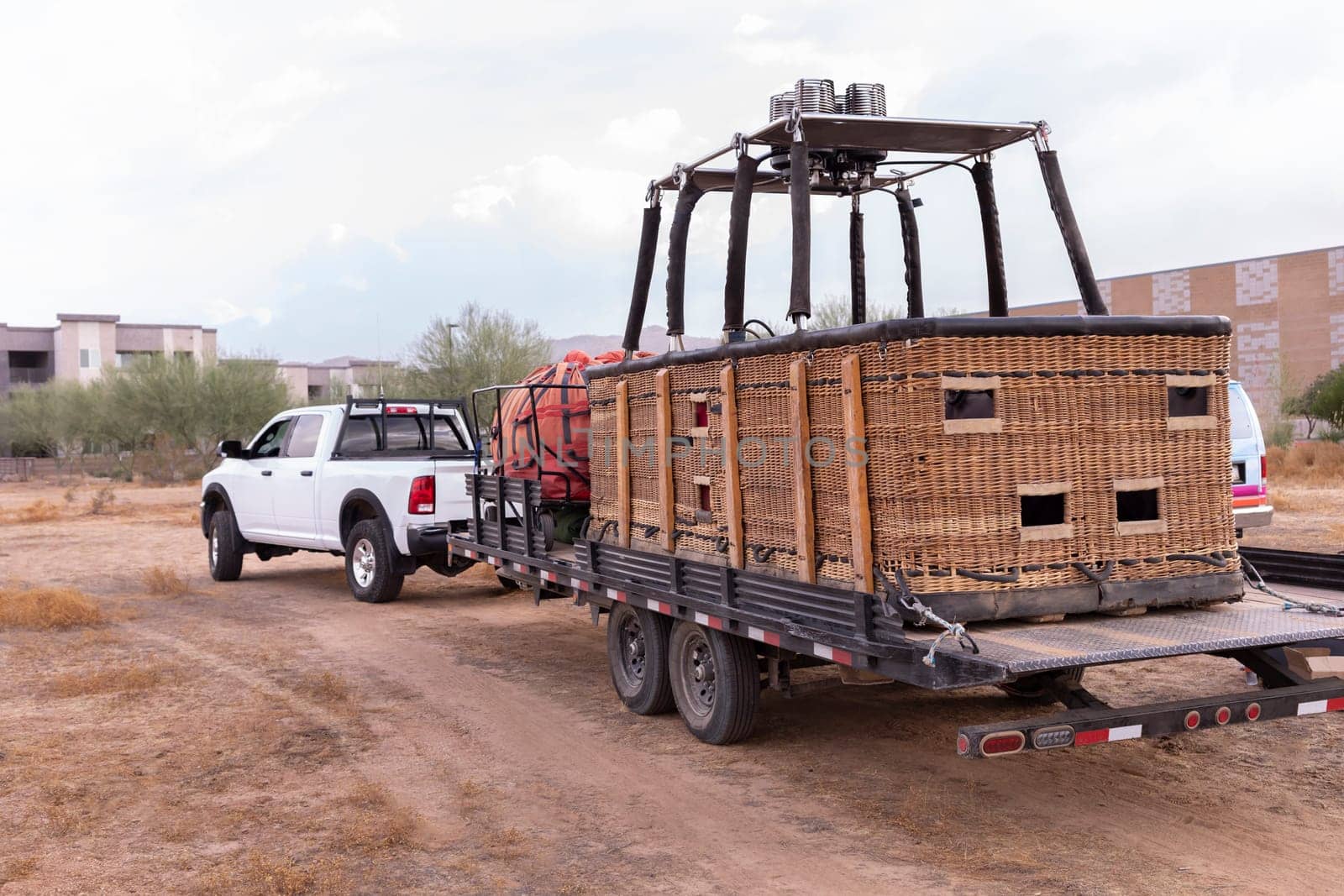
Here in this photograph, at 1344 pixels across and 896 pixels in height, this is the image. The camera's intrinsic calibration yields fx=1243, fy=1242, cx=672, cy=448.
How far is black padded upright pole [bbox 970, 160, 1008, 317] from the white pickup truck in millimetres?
5340

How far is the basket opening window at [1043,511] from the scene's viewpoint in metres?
5.18

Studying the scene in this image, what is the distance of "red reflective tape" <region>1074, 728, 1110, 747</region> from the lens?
15.8 ft

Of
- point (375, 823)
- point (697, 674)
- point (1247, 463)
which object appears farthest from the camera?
point (1247, 463)

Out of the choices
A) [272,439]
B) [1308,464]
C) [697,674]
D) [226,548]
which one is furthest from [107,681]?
[1308,464]

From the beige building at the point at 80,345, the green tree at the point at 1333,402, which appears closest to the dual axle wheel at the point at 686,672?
the green tree at the point at 1333,402

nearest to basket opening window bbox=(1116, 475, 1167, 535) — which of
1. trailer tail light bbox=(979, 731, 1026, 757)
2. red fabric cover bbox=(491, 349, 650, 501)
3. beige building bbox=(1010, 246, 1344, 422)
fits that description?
trailer tail light bbox=(979, 731, 1026, 757)

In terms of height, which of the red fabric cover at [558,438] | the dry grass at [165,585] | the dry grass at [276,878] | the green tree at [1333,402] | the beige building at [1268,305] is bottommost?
the dry grass at [276,878]

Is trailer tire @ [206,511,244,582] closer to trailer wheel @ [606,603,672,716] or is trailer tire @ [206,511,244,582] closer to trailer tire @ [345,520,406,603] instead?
trailer tire @ [345,520,406,603]

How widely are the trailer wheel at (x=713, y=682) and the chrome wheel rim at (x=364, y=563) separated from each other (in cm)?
623

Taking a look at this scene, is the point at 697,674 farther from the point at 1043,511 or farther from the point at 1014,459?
the point at 1014,459

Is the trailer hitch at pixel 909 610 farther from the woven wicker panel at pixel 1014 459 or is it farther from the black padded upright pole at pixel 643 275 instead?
the black padded upright pole at pixel 643 275

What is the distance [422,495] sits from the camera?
11.9 m

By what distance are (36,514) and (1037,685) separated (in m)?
26.1

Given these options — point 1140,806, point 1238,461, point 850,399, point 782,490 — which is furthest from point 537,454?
point 1238,461
